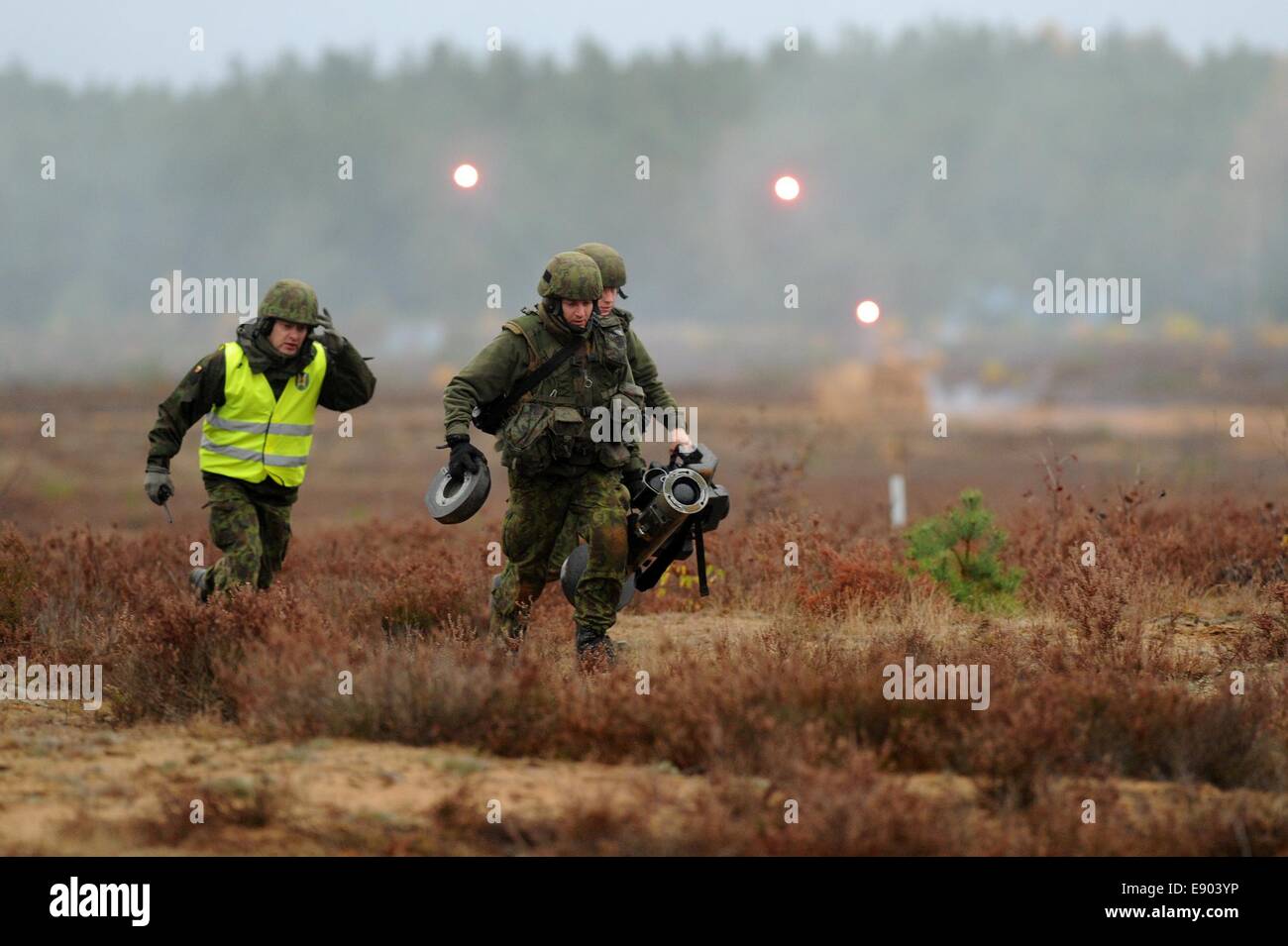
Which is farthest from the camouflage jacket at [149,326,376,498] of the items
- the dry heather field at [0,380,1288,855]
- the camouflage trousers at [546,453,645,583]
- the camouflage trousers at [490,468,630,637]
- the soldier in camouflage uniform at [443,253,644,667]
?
the camouflage trousers at [546,453,645,583]

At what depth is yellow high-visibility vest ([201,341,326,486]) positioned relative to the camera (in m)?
8.48

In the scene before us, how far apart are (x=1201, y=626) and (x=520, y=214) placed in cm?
5276

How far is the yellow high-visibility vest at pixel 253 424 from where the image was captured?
8484mm

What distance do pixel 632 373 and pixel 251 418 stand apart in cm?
204

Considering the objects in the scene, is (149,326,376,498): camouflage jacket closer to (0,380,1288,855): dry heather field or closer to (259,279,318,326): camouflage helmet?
(259,279,318,326): camouflage helmet

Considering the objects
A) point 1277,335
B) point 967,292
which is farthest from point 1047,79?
point 1277,335

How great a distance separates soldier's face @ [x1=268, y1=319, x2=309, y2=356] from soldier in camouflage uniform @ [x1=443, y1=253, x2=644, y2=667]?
0.85 metres

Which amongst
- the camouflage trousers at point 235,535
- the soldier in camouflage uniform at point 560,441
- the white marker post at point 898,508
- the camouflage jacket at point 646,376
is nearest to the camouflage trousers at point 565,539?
the soldier in camouflage uniform at point 560,441

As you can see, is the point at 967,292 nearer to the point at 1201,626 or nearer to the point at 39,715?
the point at 1201,626

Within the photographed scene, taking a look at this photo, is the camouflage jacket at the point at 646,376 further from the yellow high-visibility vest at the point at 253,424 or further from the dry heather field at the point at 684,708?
the yellow high-visibility vest at the point at 253,424

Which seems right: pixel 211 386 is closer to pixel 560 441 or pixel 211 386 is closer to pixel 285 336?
pixel 285 336

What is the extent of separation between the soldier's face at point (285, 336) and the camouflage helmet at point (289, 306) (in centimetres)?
6

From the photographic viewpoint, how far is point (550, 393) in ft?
27.7

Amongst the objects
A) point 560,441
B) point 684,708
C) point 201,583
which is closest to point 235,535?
point 201,583
